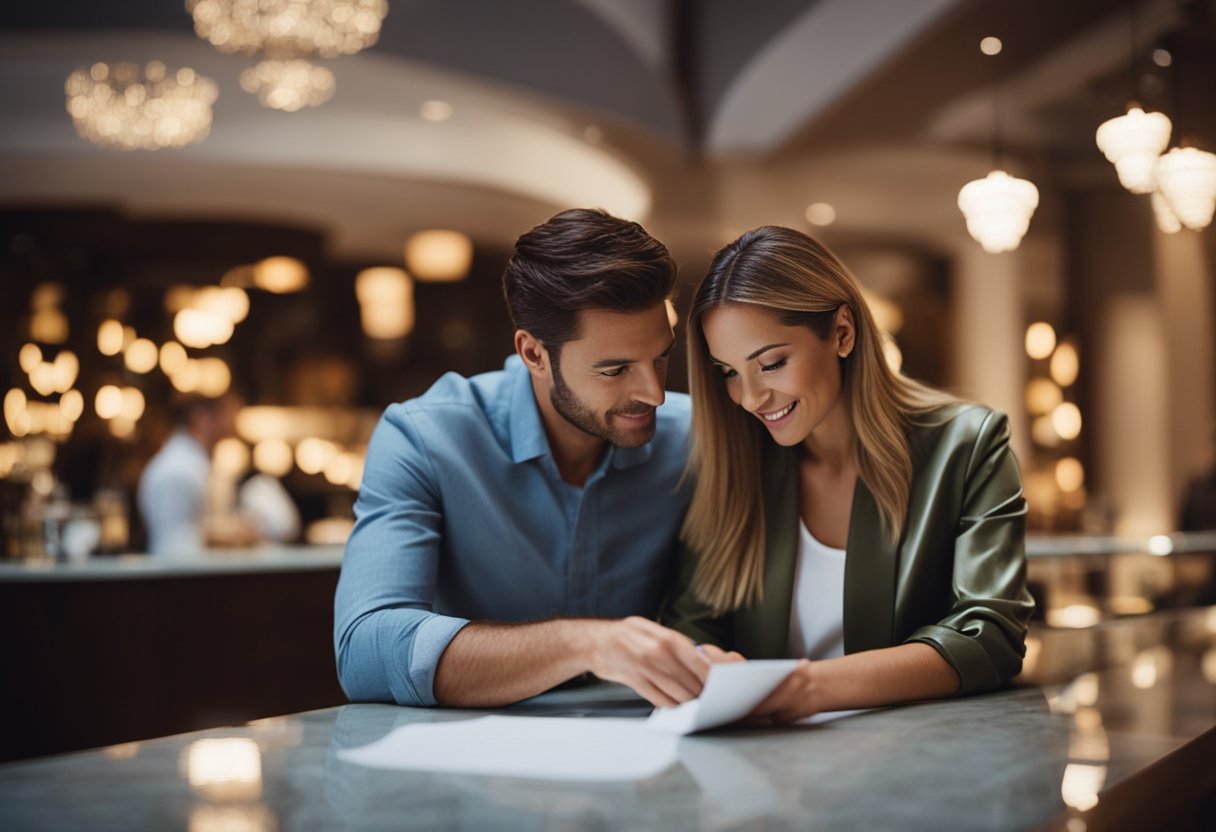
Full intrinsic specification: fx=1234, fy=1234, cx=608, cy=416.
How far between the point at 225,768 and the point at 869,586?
0.88m

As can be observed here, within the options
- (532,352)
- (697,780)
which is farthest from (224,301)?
(697,780)

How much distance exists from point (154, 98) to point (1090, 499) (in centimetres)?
636

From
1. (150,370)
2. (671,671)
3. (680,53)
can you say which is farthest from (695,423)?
(150,370)

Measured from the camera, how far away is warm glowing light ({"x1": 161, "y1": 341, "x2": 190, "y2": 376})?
9.31m

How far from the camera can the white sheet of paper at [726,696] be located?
1.18m

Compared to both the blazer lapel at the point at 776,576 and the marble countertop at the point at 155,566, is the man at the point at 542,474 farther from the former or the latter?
the marble countertop at the point at 155,566

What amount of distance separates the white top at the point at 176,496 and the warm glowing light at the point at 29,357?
121 inches

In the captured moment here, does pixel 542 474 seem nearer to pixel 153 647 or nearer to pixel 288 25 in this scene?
pixel 153 647

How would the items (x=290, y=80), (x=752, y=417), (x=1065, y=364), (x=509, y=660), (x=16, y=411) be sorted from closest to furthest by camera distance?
1. (x=509, y=660)
2. (x=752, y=417)
3. (x=290, y=80)
4. (x=1065, y=364)
5. (x=16, y=411)

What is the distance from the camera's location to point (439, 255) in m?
9.79

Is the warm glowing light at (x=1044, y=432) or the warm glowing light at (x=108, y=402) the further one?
the warm glowing light at (x=108, y=402)

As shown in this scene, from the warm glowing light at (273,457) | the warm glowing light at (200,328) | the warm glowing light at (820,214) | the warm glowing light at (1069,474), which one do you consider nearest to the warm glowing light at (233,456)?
the warm glowing light at (273,457)

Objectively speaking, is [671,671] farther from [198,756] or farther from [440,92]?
[440,92]

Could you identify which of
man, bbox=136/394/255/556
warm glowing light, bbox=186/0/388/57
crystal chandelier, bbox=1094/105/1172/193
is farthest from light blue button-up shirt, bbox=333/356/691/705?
man, bbox=136/394/255/556
